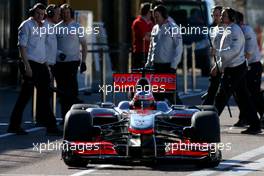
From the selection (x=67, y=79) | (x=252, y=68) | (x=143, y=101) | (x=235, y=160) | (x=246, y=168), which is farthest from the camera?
(x=252, y=68)

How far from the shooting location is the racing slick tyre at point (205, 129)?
13766 mm

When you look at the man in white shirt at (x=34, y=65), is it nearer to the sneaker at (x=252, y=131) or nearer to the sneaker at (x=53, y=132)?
the sneaker at (x=53, y=132)

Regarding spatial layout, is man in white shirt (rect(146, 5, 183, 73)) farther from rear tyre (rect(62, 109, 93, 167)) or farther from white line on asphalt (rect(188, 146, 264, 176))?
rear tyre (rect(62, 109, 93, 167))

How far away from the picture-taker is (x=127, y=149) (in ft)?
44.7

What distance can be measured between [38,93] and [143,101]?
4.24 meters

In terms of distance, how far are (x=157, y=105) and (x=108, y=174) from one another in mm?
1510

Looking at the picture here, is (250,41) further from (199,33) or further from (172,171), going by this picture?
(199,33)

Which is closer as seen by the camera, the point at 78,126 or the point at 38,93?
the point at 78,126

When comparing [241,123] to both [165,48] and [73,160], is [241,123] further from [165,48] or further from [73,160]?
[73,160]

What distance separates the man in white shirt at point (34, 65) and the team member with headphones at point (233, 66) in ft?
8.48

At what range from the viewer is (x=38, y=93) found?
18.4m

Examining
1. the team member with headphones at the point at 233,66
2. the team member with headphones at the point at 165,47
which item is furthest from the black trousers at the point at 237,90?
the team member with headphones at the point at 165,47

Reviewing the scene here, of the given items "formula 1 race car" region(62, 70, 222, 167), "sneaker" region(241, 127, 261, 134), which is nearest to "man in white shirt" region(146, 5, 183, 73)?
"sneaker" region(241, 127, 261, 134)

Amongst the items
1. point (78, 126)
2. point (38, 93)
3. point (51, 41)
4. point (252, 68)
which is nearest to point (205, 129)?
point (78, 126)
